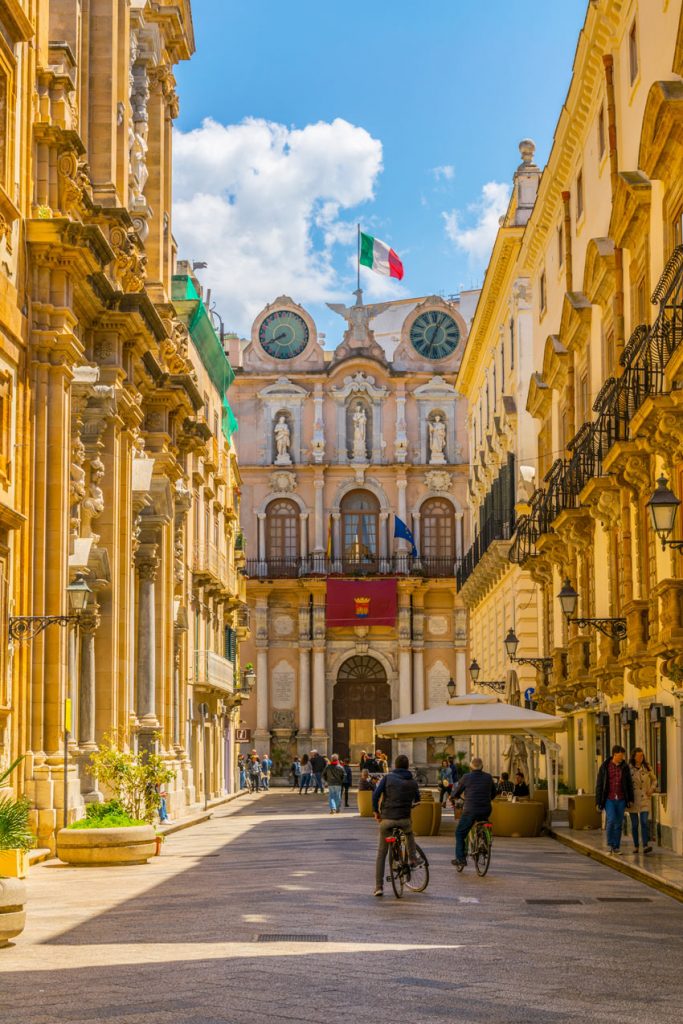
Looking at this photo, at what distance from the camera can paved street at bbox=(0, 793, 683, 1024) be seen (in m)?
9.92

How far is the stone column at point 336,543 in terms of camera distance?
7312 centimetres

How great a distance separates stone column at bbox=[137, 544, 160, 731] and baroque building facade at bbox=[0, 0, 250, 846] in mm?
40

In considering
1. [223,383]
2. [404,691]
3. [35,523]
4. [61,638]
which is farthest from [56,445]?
[404,691]

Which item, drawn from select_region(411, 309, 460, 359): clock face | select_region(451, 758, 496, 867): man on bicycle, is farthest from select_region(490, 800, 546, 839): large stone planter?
select_region(411, 309, 460, 359): clock face

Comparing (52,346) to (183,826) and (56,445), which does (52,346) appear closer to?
(56,445)

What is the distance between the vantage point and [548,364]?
37.5 metres

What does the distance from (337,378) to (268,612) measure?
A: 442 inches

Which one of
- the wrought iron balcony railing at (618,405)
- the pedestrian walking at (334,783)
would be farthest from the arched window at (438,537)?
the wrought iron balcony railing at (618,405)

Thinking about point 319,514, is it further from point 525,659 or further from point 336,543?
point 525,659

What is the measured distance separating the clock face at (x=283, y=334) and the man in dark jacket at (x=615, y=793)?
174 ft

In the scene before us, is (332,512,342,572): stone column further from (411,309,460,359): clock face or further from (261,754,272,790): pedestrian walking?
(261,754,272,790): pedestrian walking

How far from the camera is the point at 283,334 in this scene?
246 ft

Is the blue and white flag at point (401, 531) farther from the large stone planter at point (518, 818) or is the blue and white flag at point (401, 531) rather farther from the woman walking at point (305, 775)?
the large stone planter at point (518, 818)

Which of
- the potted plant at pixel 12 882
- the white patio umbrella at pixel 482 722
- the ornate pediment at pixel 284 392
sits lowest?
the potted plant at pixel 12 882
